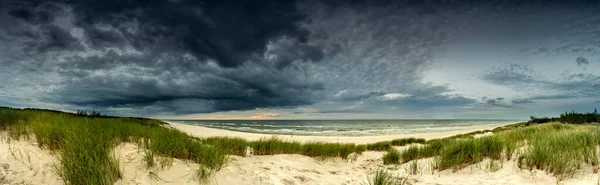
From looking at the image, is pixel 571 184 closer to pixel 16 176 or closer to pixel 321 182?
pixel 321 182

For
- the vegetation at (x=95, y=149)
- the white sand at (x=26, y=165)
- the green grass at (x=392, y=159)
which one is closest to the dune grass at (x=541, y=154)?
the green grass at (x=392, y=159)

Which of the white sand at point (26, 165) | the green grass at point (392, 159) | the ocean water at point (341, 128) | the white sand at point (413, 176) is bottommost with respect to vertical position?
the ocean water at point (341, 128)

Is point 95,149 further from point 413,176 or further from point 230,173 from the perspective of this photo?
point 413,176

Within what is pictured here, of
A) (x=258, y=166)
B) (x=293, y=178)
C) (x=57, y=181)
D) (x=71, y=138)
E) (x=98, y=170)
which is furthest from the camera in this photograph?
(x=258, y=166)

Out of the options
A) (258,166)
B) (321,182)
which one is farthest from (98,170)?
(321,182)

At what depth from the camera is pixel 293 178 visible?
17.8 ft

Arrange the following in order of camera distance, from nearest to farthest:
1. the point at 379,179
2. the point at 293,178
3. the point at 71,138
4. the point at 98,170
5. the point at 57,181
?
the point at 98,170 → the point at 57,181 → the point at 379,179 → the point at 71,138 → the point at 293,178

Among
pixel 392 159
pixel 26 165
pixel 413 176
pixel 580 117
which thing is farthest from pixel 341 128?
pixel 26 165

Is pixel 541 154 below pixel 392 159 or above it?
above

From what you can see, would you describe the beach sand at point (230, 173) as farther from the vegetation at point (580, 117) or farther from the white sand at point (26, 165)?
the vegetation at point (580, 117)

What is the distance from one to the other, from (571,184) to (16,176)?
28.1ft

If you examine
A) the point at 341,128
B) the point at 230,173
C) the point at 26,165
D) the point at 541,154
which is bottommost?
the point at 341,128

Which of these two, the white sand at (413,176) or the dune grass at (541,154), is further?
the dune grass at (541,154)

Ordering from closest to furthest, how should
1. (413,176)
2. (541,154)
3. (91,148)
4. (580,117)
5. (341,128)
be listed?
(91,148) < (541,154) < (413,176) < (580,117) < (341,128)
